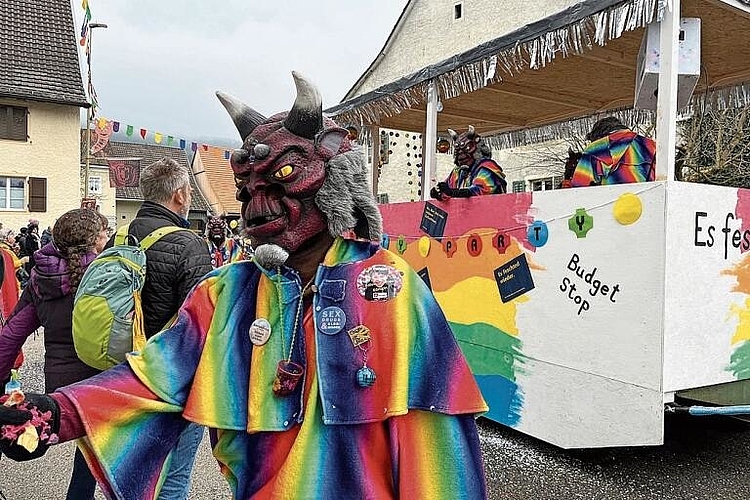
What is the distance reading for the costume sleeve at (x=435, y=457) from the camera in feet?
4.92

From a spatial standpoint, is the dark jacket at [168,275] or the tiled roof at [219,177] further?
the tiled roof at [219,177]

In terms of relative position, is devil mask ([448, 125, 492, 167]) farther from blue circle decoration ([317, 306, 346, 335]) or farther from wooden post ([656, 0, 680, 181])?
blue circle decoration ([317, 306, 346, 335])

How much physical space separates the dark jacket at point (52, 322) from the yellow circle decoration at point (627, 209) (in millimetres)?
2798

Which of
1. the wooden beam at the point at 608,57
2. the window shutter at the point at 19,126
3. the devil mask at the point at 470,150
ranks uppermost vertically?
the window shutter at the point at 19,126

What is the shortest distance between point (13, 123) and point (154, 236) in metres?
19.0

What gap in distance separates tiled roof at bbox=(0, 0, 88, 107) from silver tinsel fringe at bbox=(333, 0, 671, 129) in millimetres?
16027

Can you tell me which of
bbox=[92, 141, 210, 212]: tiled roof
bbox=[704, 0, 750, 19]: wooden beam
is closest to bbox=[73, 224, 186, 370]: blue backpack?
bbox=[704, 0, 750, 19]: wooden beam

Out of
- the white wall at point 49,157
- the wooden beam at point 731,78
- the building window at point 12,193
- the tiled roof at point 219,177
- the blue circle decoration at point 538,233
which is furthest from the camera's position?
the tiled roof at point 219,177

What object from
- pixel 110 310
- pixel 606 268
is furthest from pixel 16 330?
pixel 606 268

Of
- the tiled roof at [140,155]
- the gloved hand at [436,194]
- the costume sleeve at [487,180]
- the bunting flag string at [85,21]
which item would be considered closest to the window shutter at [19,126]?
the bunting flag string at [85,21]

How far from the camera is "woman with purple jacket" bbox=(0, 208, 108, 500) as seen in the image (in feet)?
9.68

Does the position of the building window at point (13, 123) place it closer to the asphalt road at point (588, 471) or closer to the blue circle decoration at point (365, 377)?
the asphalt road at point (588, 471)

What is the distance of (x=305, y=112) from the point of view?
1.65 metres

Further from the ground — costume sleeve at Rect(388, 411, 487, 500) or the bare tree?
the bare tree
